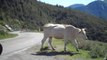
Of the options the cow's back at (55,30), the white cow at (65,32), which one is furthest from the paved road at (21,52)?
the white cow at (65,32)

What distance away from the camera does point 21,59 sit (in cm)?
1700

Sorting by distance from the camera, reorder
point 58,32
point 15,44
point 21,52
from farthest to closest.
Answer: point 15,44 < point 58,32 < point 21,52

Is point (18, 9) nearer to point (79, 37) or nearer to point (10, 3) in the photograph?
point (10, 3)

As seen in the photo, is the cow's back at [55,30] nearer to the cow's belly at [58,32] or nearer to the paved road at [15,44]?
the cow's belly at [58,32]

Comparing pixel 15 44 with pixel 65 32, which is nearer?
pixel 65 32

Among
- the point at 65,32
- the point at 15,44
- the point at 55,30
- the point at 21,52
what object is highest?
the point at 55,30

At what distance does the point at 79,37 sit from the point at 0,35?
2301cm

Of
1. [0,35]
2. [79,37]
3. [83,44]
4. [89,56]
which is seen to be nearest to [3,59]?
[89,56]

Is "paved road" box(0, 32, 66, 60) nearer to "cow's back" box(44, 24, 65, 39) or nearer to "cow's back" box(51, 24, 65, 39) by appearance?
"cow's back" box(44, 24, 65, 39)

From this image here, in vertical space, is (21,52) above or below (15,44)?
above

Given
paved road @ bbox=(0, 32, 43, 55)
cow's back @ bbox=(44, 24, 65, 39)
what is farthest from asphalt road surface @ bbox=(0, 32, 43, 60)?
cow's back @ bbox=(44, 24, 65, 39)

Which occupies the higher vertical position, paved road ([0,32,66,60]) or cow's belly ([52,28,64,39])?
cow's belly ([52,28,64,39])

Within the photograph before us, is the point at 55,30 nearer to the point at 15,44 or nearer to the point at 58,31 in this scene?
the point at 58,31

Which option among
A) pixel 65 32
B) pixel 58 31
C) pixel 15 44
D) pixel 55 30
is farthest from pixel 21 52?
pixel 15 44
